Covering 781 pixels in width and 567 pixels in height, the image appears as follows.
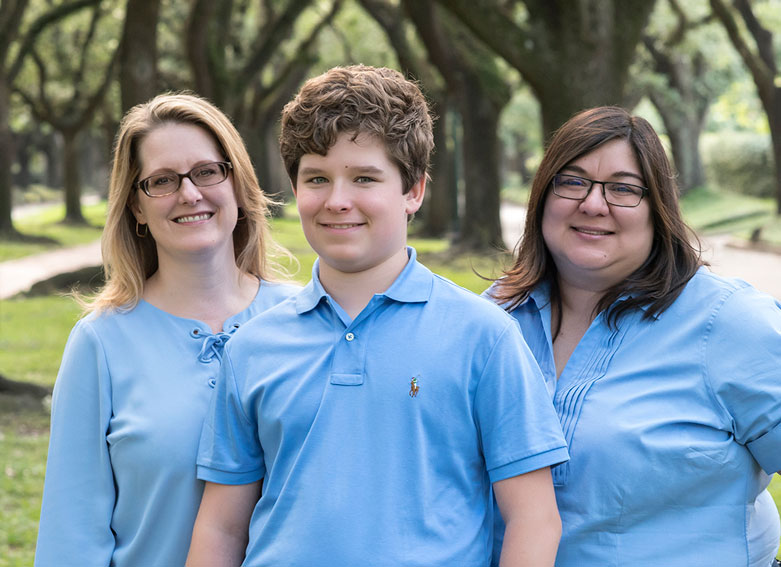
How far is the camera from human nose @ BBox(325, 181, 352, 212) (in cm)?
232

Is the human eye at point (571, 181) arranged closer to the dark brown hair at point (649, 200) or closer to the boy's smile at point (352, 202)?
the dark brown hair at point (649, 200)

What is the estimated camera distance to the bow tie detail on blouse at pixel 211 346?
278 cm

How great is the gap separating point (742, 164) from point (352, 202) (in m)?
32.4

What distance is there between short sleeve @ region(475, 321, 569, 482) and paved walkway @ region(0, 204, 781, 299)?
1140 cm

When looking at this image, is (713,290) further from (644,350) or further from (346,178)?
(346,178)

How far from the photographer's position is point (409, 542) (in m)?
2.24

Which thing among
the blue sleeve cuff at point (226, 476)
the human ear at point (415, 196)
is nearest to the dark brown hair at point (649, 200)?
the human ear at point (415, 196)

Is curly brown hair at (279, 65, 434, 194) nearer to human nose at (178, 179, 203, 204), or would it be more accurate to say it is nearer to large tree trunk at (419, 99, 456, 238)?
human nose at (178, 179, 203, 204)

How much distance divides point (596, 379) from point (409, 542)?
0.79 m

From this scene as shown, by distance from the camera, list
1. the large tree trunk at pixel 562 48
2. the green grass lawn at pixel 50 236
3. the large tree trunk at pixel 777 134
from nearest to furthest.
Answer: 1. the large tree trunk at pixel 562 48
2. the large tree trunk at pixel 777 134
3. the green grass lawn at pixel 50 236

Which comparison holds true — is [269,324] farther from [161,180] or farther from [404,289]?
[161,180]

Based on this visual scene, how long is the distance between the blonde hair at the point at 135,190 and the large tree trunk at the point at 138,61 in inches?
323

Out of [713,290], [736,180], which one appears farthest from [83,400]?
[736,180]

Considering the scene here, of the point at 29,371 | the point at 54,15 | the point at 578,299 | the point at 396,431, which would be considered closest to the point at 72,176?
the point at 54,15
